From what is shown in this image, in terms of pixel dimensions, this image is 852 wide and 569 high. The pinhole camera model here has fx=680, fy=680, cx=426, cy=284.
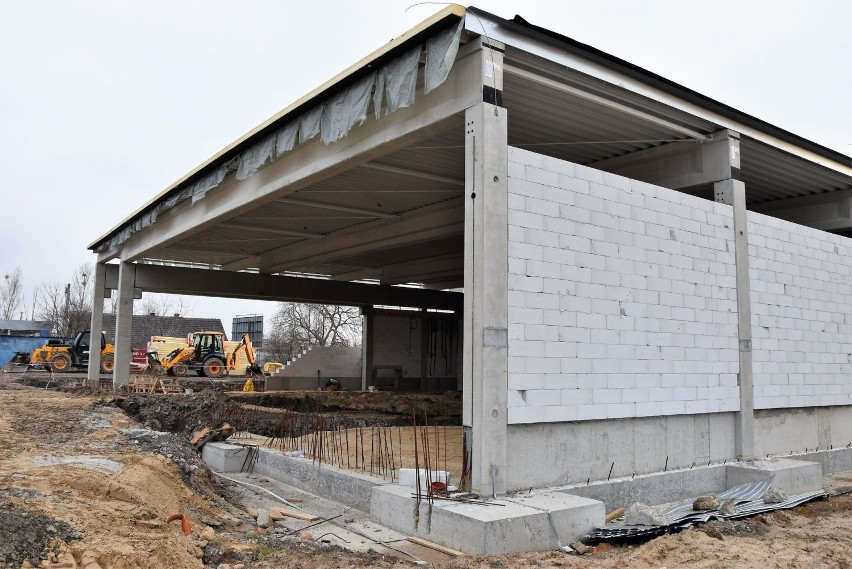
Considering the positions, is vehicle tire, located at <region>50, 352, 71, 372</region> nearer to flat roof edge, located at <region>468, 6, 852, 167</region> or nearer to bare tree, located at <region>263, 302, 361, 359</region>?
bare tree, located at <region>263, 302, 361, 359</region>

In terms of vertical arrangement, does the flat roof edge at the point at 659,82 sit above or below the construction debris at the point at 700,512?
above

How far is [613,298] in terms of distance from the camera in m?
9.48

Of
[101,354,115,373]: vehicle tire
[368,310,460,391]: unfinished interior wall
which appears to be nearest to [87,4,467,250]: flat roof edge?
[368,310,460,391]: unfinished interior wall

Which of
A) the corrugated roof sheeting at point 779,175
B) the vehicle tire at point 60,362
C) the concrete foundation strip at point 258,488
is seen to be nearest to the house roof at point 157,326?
the vehicle tire at point 60,362

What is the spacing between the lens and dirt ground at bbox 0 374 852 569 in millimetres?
5734

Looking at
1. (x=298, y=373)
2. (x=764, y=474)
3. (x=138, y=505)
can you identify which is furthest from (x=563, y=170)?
(x=298, y=373)

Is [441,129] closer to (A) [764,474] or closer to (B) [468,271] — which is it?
(B) [468,271]

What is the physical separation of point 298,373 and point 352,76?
27.3 meters

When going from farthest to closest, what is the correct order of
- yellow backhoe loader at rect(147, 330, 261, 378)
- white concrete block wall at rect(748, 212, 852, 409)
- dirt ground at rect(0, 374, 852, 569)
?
yellow backhoe loader at rect(147, 330, 261, 378), white concrete block wall at rect(748, 212, 852, 409), dirt ground at rect(0, 374, 852, 569)

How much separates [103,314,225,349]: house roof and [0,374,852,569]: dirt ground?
186ft

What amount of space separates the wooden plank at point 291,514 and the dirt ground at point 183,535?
Answer: 381 millimetres

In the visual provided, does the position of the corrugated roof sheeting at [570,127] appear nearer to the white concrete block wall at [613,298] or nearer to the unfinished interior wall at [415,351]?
the white concrete block wall at [613,298]

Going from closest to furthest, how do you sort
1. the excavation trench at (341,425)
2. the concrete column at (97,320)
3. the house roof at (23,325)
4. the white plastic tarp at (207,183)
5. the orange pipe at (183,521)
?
the orange pipe at (183,521), the excavation trench at (341,425), the white plastic tarp at (207,183), the concrete column at (97,320), the house roof at (23,325)

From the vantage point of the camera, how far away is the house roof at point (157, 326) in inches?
2527
